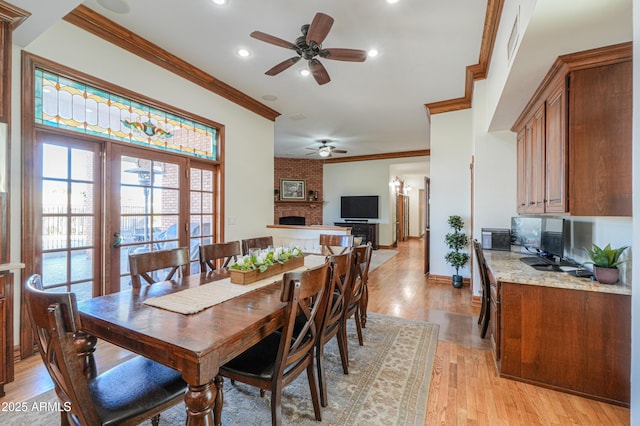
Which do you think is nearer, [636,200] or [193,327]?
[636,200]

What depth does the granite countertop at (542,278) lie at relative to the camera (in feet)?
6.07

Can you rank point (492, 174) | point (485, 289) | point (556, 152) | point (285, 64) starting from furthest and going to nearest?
point (492, 174) → point (285, 64) → point (485, 289) → point (556, 152)

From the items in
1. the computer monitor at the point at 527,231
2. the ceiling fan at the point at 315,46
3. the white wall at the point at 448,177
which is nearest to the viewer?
the ceiling fan at the point at 315,46

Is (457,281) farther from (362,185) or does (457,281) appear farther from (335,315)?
(362,185)

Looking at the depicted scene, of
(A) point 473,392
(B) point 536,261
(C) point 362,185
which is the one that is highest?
(C) point 362,185

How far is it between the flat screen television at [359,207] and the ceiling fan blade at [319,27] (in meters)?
6.84

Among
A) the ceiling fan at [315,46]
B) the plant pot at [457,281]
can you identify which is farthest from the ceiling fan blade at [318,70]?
the plant pot at [457,281]

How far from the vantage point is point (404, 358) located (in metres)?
2.41

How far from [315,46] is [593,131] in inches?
91.0

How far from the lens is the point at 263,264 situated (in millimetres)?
2010

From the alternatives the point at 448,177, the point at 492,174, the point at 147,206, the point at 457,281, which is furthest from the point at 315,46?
the point at 457,281

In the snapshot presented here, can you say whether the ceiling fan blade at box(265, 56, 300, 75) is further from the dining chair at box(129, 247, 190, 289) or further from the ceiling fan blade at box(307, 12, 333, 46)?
the dining chair at box(129, 247, 190, 289)

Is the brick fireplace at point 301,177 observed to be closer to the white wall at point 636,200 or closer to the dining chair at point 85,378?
the dining chair at point 85,378

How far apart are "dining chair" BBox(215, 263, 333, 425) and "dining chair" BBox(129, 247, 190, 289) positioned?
0.91m
